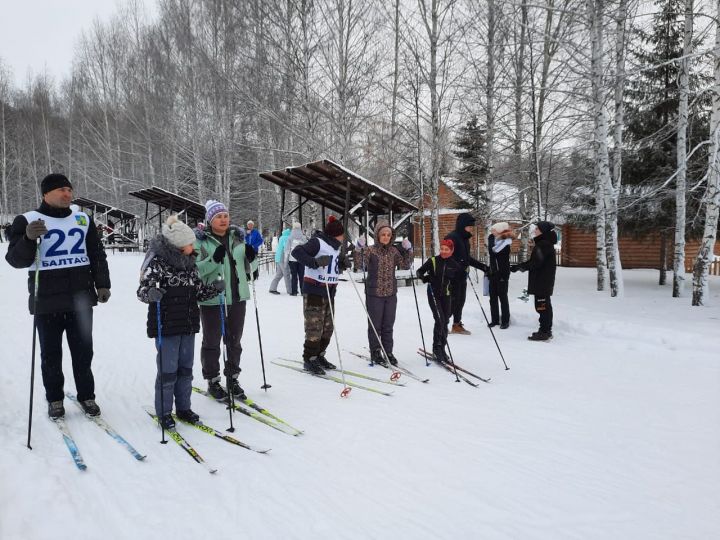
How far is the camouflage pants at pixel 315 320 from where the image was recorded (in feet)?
17.2

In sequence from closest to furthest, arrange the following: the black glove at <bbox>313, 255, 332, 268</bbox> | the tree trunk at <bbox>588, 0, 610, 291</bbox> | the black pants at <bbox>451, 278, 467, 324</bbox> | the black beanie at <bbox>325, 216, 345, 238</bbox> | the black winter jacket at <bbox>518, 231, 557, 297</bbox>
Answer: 1. the black glove at <bbox>313, 255, 332, 268</bbox>
2. the black beanie at <bbox>325, 216, 345, 238</bbox>
3. the black winter jacket at <bbox>518, 231, 557, 297</bbox>
4. the black pants at <bbox>451, 278, 467, 324</bbox>
5. the tree trunk at <bbox>588, 0, 610, 291</bbox>

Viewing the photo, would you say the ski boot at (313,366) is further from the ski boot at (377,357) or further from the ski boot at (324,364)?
the ski boot at (377,357)

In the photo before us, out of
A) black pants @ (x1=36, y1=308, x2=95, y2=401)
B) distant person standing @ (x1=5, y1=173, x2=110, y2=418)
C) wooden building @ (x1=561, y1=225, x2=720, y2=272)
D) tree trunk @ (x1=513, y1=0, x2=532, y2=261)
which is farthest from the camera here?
wooden building @ (x1=561, y1=225, x2=720, y2=272)

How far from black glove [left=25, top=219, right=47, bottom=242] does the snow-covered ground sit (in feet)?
4.92

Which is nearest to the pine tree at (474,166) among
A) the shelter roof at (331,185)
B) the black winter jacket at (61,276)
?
the shelter roof at (331,185)

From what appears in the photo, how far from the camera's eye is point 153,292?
3.42 m

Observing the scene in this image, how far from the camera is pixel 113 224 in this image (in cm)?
2659

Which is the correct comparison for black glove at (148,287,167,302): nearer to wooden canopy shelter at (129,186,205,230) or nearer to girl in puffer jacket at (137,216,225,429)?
girl in puffer jacket at (137,216,225,429)

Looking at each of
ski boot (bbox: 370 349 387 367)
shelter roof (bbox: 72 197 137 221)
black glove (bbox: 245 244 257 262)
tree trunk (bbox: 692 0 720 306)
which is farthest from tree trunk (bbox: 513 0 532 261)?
shelter roof (bbox: 72 197 137 221)

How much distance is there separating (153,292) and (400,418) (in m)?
2.29

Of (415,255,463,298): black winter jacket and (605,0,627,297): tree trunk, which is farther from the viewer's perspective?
(605,0,627,297): tree trunk

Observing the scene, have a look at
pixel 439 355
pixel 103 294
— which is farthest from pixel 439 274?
pixel 103 294

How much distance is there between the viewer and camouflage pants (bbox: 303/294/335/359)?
17.2 ft

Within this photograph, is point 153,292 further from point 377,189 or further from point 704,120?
point 704,120
